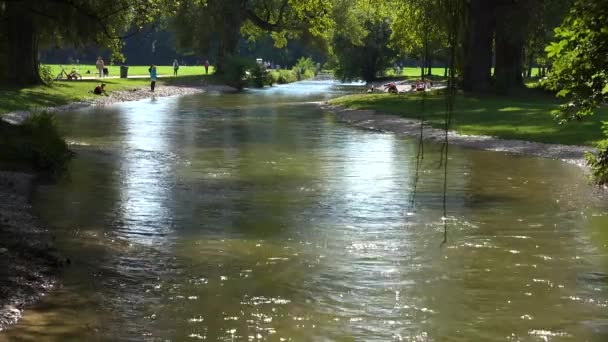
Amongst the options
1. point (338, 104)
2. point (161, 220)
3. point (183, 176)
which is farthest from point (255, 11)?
point (161, 220)

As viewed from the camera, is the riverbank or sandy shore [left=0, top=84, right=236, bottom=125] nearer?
the riverbank

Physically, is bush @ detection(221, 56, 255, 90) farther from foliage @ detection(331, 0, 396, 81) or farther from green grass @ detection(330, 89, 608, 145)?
green grass @ detection(330, 89, 608, 145)

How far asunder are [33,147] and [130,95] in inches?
1375

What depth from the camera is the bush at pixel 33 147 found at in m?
18.5

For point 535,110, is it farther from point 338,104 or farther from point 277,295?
point 277,295

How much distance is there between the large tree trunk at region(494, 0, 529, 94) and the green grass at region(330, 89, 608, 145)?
3.61 feet

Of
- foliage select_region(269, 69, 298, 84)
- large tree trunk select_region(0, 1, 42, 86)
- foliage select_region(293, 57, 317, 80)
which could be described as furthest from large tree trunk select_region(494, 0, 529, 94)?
foliage select_region(293, 57, 317, 80)

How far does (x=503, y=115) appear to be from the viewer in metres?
34.1

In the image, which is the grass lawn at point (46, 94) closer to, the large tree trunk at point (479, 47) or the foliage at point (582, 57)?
the large tree trunk at point (479, 47)

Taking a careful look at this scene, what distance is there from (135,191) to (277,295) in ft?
26.0

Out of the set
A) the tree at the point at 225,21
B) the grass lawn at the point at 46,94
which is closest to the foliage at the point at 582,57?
the grass lawn at the point at 46,94

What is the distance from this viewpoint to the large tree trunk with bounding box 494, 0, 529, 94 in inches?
1615

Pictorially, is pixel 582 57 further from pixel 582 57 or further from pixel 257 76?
pixel 257 76

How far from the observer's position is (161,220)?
47.7 ft
